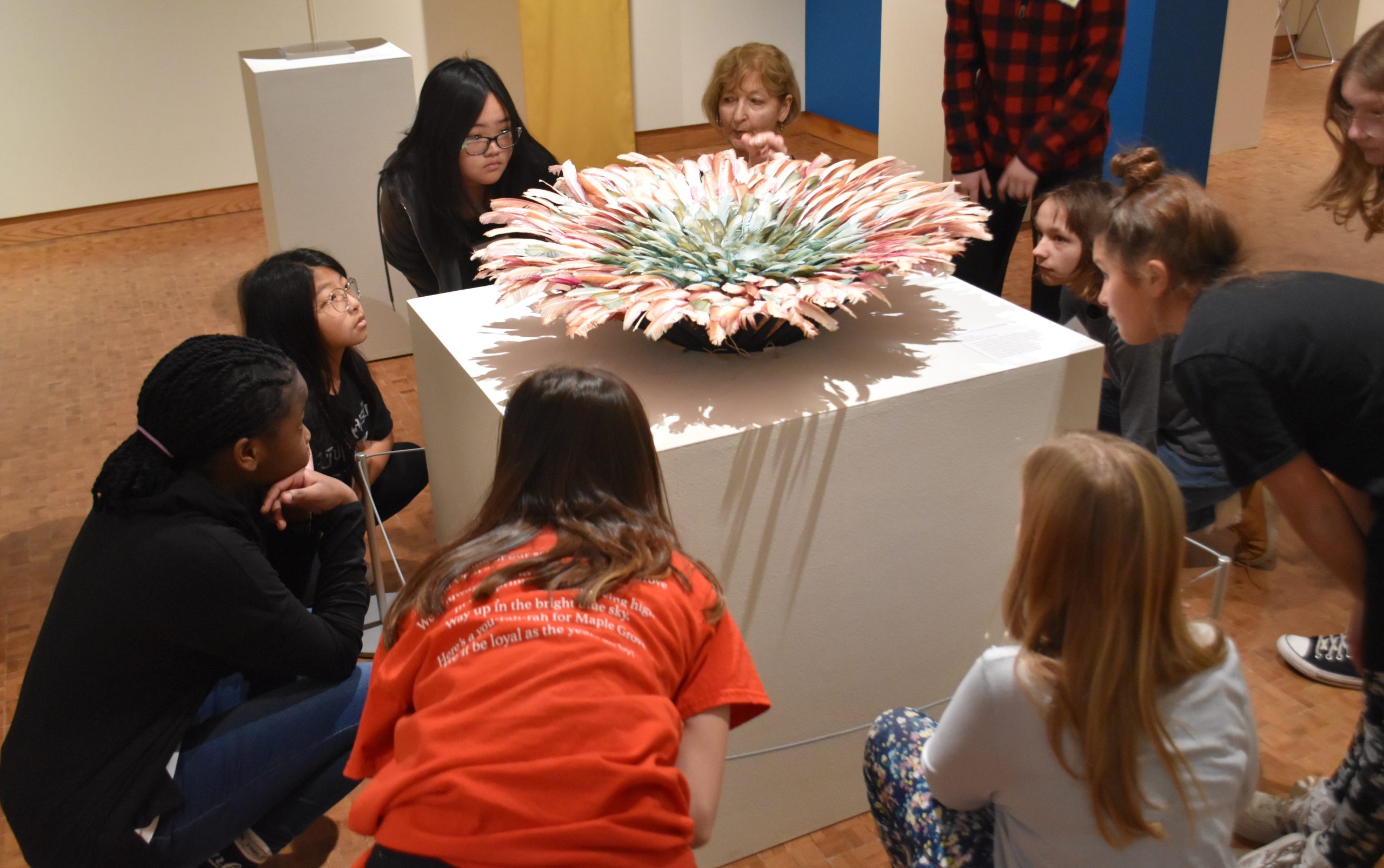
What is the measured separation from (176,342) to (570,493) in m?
3.12

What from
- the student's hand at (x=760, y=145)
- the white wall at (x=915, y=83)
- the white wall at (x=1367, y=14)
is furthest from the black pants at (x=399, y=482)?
the white wall at (x=1367, y=14)

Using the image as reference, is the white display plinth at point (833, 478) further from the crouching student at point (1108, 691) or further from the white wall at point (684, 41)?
the white wall at point (684, 41)

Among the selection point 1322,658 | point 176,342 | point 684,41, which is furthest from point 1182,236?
point 684,41

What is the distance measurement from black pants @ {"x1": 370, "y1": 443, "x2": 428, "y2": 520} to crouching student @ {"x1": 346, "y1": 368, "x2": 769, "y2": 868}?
4.10 ft

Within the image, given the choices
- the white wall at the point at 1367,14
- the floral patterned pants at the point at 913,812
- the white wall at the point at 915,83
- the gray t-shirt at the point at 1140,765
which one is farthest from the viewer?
the white wall at the point at 1367,14

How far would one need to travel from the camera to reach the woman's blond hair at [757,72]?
2883 mm

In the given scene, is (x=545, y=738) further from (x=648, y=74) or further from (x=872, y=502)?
(x=648, y=74)

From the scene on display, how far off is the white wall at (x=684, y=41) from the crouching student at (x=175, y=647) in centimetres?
477

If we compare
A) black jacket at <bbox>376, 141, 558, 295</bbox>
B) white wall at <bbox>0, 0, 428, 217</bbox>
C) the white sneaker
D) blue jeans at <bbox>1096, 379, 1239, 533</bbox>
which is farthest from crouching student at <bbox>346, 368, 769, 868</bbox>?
white wall at <bbox>0, 0, 428, 217</bbox>

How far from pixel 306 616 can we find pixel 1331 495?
1.33m

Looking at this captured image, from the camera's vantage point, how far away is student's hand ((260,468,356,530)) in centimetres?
172

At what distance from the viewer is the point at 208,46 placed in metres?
5.30

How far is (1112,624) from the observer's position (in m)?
1.15

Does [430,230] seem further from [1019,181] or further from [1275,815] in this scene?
[1275,815]
